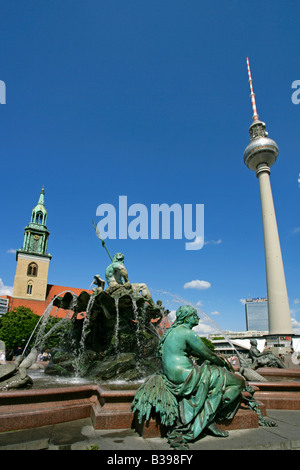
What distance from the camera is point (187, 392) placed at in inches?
146

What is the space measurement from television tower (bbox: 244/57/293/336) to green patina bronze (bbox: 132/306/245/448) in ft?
163

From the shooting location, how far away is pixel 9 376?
5.46 m

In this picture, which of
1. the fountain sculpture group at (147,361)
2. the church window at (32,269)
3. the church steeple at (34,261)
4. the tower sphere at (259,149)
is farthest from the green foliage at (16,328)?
the tower sphere at (259,149)

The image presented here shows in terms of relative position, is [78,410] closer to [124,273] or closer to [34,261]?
[124,273]

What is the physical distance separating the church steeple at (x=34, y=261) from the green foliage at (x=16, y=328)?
2092cm

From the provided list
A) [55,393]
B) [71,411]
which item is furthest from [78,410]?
[55,393]

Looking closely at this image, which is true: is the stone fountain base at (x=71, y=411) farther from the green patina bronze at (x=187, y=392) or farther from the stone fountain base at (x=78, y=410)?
the green patina bronze at (x=187, y=392)

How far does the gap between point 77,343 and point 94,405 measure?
4169mm

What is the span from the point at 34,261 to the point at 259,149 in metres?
56.4

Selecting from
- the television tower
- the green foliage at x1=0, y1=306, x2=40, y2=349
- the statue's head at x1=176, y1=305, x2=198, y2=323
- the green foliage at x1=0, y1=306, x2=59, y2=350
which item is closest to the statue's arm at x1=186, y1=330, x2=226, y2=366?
the statue's head at x1=176, y1=305, x2=198, y2=323

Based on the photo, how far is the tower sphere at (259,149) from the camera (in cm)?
5866
